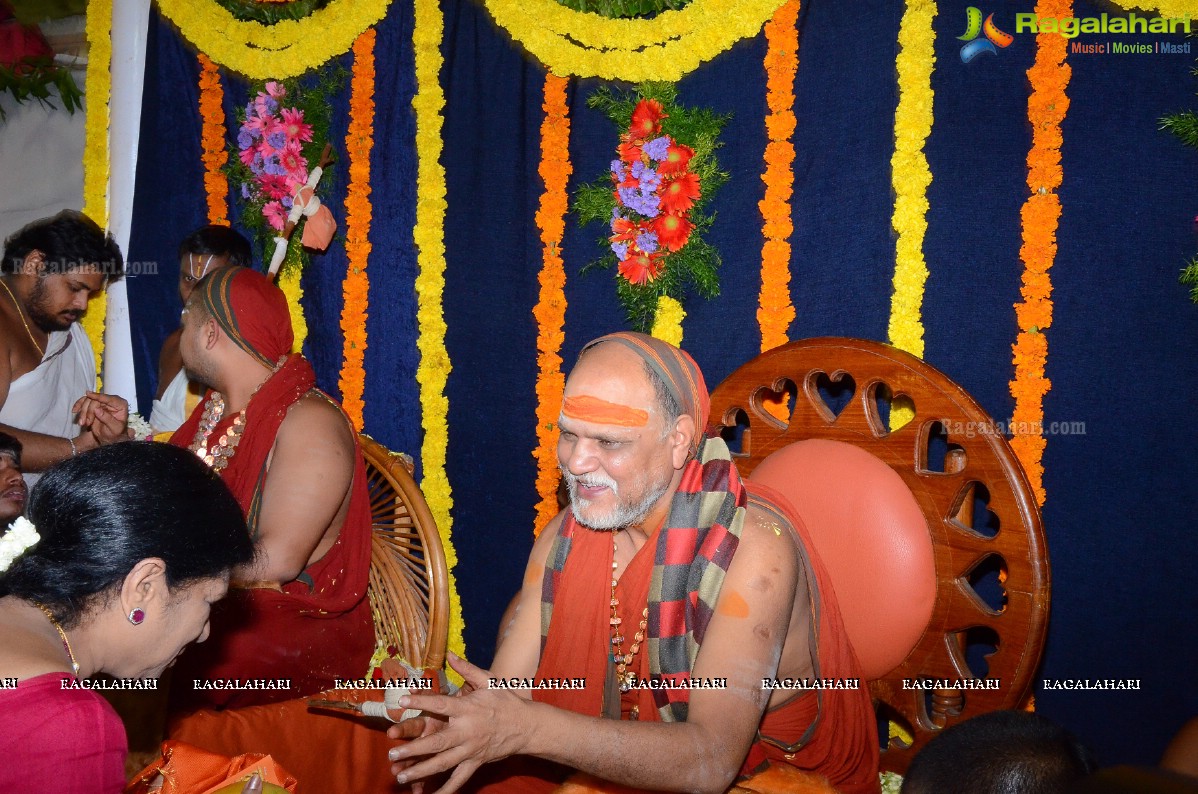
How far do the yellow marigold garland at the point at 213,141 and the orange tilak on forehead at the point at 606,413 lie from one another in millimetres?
3778

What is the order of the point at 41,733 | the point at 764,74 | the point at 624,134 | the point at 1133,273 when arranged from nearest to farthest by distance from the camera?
the point at 41,733
the point at 1133,273
the point at 764,74
the point at 624,134

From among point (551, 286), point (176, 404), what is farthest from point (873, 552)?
point (176, 404)

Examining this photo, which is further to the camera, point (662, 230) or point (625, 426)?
point (662, 230)

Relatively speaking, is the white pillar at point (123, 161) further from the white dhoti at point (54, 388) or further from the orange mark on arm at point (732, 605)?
the orange mark on arm at point (732, 605)

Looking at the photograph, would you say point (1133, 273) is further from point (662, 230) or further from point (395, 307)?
point (395, 307)

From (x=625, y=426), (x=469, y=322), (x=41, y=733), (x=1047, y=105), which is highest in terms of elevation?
(x=1047, y=105)

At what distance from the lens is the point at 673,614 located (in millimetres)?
2113

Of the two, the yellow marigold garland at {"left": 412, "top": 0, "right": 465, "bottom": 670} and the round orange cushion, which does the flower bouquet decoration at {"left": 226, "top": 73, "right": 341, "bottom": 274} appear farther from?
the round orange cushion

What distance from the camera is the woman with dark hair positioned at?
56.9 inches

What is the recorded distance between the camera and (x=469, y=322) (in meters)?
4.24

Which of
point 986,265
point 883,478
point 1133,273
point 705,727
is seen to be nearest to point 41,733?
point 705,727

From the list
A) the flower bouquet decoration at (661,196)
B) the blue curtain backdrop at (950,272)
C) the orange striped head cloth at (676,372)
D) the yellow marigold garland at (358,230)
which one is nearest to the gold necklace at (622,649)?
the orange striped head cloth at (676,372)

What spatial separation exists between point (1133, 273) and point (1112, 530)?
83 centimetres

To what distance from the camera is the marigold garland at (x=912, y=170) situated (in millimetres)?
3000
